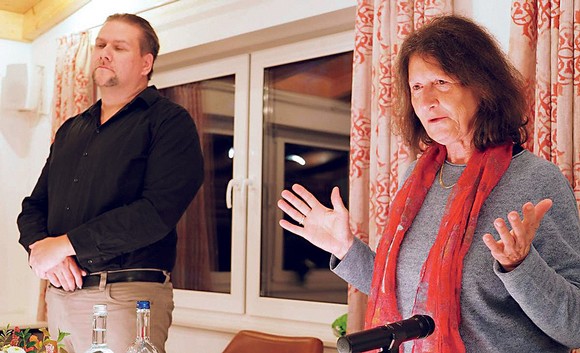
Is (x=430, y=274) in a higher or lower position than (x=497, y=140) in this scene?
lower

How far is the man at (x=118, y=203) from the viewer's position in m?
2.29

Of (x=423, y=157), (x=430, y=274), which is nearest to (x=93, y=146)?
(x=423, y=157)

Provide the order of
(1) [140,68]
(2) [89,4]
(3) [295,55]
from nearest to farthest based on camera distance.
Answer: (1) [140,68]
(3) [295,55]
(2) [89,4]

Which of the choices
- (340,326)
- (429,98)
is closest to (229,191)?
(340,326)

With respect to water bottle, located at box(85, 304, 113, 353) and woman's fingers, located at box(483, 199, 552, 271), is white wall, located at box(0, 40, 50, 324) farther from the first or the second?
woman's fingers, located at box(483, 199, 552, 271)

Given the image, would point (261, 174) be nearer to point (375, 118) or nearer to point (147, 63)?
point (375, 118)

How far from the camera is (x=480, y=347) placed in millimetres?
1442

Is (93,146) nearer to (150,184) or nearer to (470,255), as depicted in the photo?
(150,184)

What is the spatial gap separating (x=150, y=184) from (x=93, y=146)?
0.27 meters

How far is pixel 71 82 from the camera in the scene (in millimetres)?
4301

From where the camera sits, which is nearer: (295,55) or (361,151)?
(361,151)

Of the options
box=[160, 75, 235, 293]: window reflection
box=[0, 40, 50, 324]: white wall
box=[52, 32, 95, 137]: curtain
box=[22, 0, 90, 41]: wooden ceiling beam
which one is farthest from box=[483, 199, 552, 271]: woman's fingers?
box=[0, 40, 50, 324]: white wall

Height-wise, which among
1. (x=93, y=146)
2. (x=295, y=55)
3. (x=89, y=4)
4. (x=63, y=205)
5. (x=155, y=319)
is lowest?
(x=155, y=319)

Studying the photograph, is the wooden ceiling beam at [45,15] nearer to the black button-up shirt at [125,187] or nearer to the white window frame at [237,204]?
the white window frame at [237,204]
